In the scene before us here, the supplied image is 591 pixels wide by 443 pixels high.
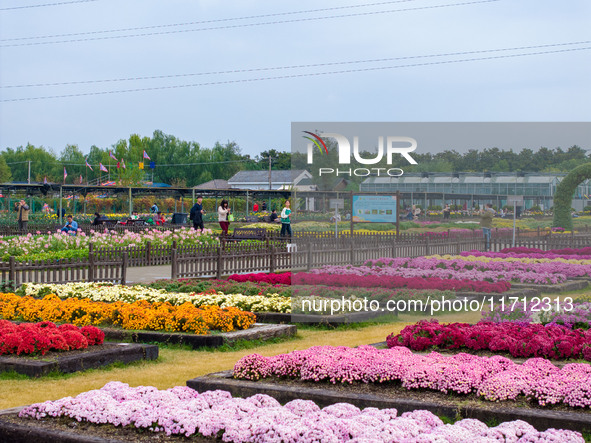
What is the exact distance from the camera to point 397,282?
1609 centimetres

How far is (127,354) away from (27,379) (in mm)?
1331

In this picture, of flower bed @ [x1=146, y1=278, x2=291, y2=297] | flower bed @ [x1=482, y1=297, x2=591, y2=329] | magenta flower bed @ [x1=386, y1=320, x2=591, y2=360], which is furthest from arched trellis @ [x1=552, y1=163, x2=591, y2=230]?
magenta flower bed @ [x1=386, y1=320, x2=591, y2=360]

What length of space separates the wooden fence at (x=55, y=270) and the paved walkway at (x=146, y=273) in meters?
0.66

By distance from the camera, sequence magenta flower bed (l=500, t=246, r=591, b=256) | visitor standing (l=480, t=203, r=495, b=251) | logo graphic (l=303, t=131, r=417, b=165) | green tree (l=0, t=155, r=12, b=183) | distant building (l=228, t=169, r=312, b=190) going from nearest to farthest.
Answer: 1. logo graphic (l=303, t=131, r=417, b=165)
2. visitor standing (l=480, t=203, r=495, b=251)
3. magenta flower bed (l=500, t=246, r=591, b=256)
4. distant building (l=228, t=169, r=312, b=190)
5. green tree (l=0, t=155, r=12, b=183)

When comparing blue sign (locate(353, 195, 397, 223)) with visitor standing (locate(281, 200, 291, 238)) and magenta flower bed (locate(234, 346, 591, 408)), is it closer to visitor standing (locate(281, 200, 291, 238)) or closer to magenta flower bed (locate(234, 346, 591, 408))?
visitor standing (locate(281, 200, 291, 238))

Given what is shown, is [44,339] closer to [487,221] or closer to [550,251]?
[487,221]

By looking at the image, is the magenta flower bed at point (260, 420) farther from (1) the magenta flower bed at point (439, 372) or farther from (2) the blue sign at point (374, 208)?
(2) the blue sign at point (374, 208)

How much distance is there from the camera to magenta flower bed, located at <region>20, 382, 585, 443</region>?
17.6ft

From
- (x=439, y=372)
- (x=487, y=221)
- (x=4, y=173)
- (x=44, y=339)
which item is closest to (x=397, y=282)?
(x=487, y=221)

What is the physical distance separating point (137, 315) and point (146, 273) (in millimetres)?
9512

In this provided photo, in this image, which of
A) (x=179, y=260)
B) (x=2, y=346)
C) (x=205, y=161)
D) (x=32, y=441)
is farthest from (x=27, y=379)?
(x=205, y=161)

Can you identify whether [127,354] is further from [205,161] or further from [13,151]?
[13,151]

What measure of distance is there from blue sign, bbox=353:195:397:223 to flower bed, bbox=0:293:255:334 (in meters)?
6.70

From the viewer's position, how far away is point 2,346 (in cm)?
915
